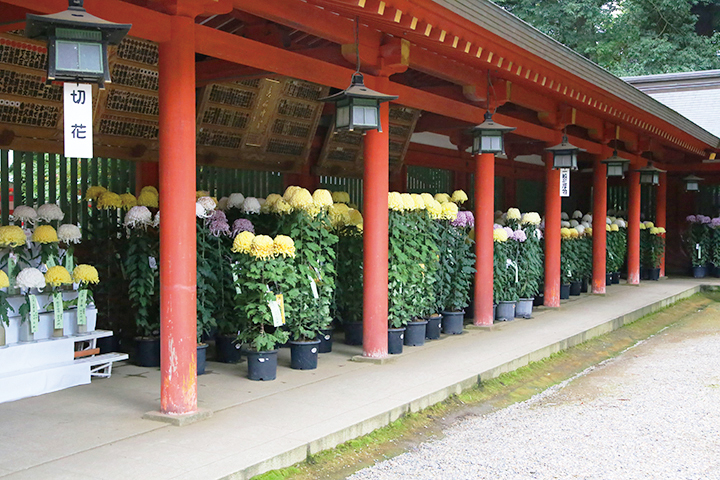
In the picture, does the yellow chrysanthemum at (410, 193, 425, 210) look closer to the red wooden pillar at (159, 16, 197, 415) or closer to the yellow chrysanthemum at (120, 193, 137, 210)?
the yellow chrysanthemum at (120, 193, 137, 210)

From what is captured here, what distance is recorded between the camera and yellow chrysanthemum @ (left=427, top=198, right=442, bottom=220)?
8.55m

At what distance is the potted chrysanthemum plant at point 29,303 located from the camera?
5.82 metres

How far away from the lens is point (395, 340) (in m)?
7.81

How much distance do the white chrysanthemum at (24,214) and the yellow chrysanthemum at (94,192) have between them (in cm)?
78

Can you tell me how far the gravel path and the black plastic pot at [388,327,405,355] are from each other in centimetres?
148

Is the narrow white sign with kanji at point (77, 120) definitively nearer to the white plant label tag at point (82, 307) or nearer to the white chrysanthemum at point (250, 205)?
the white plant label tag at point (82, 307)

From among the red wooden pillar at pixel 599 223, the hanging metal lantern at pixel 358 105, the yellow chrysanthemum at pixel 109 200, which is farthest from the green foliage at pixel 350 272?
the red wooden pillar at pixel 599 223

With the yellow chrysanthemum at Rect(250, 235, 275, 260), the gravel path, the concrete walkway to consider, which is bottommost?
the gravel path

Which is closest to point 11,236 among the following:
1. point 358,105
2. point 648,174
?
point 358,105

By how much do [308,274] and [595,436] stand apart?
278cm

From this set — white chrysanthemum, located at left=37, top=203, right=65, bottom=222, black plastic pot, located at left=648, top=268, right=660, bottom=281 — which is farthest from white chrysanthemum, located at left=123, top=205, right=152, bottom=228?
black plastic pot, located at left=648, top=268, right=660, bottom=281

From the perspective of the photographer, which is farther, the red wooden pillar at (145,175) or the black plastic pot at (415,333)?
the black plastic pot at (415,333)

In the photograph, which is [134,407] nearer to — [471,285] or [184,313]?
[184,313]

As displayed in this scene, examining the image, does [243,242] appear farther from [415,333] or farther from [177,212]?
[415,333]
